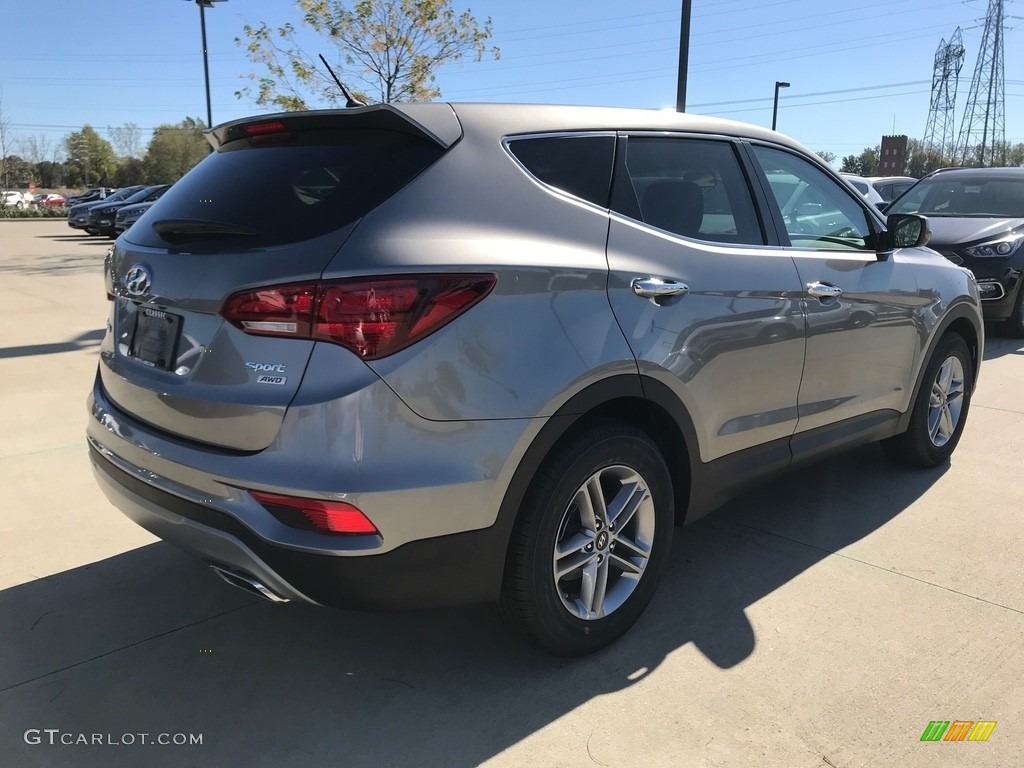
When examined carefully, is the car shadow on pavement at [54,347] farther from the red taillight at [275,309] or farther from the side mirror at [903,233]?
the side mirror at [903,233]

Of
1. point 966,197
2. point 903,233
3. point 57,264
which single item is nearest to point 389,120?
point 903,233

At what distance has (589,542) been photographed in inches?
111

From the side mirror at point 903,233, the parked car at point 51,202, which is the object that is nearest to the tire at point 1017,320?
the side mirror at point 903,233

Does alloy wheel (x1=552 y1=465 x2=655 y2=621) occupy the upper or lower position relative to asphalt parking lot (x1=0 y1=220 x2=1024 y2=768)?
upper

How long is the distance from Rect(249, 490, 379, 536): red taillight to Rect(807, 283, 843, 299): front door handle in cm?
222

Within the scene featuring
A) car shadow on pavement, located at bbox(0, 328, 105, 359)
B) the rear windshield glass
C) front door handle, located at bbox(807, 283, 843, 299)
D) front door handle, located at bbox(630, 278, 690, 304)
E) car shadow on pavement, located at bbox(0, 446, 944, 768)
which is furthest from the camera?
car shadow on pavement, located at bbox(0, 328, 105, 359)

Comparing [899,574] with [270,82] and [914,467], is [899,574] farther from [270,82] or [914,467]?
[270,82]

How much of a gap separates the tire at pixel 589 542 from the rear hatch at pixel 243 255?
78 centimetres

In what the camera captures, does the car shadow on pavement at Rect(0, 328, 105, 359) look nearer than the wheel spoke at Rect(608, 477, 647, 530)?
No

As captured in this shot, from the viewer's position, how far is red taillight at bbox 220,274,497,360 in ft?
7.32

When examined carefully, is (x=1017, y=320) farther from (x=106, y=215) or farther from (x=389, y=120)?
(x=106, y=215)

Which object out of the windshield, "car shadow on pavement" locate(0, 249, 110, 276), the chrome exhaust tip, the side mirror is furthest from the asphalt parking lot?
"car shadow on pavement" locate(0, 249, 110, 276)

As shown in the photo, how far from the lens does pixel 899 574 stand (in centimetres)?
363

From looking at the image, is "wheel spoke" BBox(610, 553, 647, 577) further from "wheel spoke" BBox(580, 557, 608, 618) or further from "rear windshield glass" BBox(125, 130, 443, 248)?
"rear windshield glass" BBox(125, 130, 443, 248)
